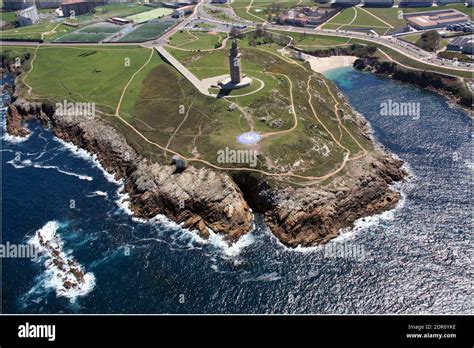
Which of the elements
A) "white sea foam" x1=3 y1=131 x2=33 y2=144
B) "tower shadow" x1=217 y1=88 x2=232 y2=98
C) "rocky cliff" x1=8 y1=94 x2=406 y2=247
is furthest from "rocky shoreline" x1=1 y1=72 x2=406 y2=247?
"white sea foam" x1=3 y1=131 x2=33 y2=144

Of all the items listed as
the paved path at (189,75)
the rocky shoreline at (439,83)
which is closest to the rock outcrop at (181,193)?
the paved path at (189,75)

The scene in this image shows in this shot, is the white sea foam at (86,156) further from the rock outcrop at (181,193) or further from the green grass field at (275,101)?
the green grass field at (275,101)

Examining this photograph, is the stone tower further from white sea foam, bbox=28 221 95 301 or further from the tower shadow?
white sea foam, bbox=28 221 95 301

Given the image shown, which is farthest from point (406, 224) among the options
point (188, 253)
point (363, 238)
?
point (188, 253)

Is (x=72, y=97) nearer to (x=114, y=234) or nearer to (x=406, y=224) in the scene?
(x=114, y=234)

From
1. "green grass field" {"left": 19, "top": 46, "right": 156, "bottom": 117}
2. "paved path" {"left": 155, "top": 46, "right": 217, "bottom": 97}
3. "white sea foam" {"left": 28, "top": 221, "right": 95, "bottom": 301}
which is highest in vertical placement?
"paved path" {"left": 155, "top": 46, "right": 217, "bottom": 97}
